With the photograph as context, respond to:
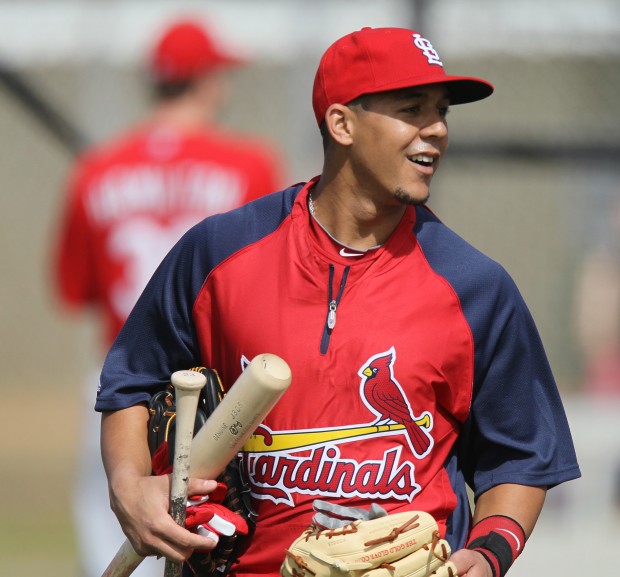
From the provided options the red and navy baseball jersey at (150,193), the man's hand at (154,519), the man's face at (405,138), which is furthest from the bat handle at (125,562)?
the red and navy baseball jersey at (150,193)

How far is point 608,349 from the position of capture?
7398 millimetres

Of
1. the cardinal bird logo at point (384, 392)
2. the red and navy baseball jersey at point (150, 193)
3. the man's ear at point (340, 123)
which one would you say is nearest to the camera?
the cardinal bird logo at point (384, 392)

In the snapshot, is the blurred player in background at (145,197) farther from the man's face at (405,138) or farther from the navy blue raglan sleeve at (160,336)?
the man's face at (405,138)

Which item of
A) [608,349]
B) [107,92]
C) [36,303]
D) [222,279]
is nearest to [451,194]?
[608,349]

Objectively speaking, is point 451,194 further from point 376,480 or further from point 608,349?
point 376,480

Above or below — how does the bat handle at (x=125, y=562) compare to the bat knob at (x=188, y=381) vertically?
below

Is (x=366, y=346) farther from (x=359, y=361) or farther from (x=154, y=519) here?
(x=154, y=519)

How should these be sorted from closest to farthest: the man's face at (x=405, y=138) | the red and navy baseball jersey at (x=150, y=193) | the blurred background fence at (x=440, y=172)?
the man's face at (x=405, y=138) → the red and navy baseball jersey at (x=150, y=193) → the blurred background fence at (x=440, y=172)

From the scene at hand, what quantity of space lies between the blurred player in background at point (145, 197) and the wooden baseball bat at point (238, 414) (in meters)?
2.69

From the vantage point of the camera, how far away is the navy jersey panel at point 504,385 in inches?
120

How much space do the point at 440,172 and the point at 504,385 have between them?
11.3ft

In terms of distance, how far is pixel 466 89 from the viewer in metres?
3.17

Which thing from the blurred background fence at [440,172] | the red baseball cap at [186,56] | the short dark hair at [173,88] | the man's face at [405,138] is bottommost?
the blurred background fence at [440,172]

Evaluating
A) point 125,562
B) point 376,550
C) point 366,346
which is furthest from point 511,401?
point 125,562
